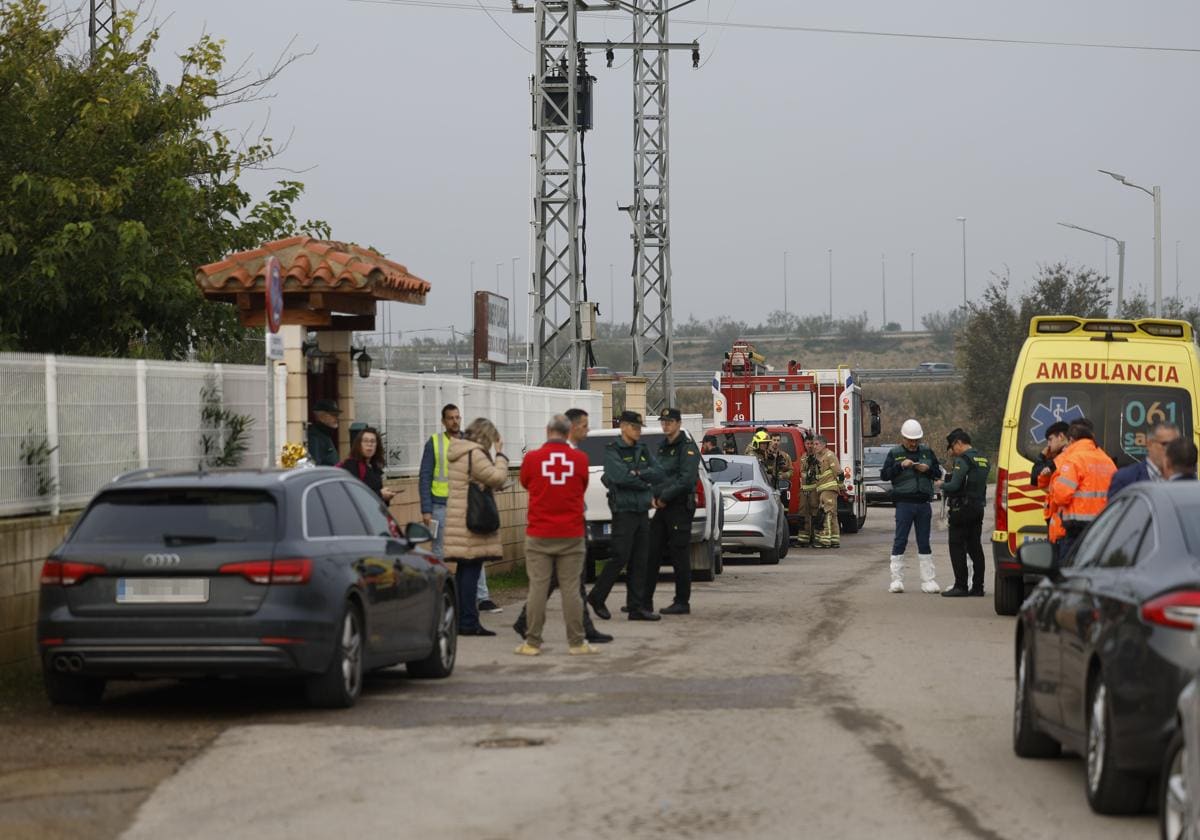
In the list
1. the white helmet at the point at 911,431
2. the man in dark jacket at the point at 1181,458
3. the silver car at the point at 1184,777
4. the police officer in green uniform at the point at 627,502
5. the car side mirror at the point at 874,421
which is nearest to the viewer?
the silver car at the point at 1184,777

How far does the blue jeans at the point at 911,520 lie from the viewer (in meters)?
21.7

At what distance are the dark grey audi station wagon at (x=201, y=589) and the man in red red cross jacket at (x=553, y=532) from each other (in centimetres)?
322

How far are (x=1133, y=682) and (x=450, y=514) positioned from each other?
367 inches

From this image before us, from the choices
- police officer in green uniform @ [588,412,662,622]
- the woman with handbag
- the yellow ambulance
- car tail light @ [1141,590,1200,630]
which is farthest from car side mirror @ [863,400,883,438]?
car tail light @ [1141,590,1200,630]

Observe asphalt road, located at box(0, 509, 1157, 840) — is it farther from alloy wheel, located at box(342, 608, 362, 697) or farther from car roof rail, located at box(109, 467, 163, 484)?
car roof rail, located at box(109, 467, 163, 484)

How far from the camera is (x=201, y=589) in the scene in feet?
36.3

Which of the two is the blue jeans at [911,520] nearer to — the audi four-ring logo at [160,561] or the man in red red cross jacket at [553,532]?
the man in red red cross jacket at [553,532]

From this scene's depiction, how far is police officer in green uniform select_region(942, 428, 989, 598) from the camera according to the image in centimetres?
2098

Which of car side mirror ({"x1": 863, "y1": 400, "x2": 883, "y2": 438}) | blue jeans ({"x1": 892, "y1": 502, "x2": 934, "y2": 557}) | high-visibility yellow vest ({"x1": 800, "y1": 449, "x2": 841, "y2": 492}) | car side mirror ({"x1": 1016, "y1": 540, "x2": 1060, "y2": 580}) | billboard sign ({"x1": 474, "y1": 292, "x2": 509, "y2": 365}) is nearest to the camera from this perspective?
car side mirror ({"x1": 1016, "y1": 540, "x2": 1060, "y2": 580})

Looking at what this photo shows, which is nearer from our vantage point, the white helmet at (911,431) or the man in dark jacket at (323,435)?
the man in dark jacket at (323,435)

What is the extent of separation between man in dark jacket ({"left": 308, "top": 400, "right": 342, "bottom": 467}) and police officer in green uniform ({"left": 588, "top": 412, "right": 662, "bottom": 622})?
237 centimetres

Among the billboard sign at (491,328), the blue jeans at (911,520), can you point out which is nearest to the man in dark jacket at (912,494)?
the blue jeans at (911,520)

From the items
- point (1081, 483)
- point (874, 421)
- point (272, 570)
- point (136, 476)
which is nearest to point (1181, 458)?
point (1081, 483)

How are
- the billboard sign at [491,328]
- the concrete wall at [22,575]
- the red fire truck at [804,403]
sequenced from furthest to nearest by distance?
1. the red fire truck at [804,403]
2. the billboard sign at [491,328]
3. the concrete wall at [22,575]
